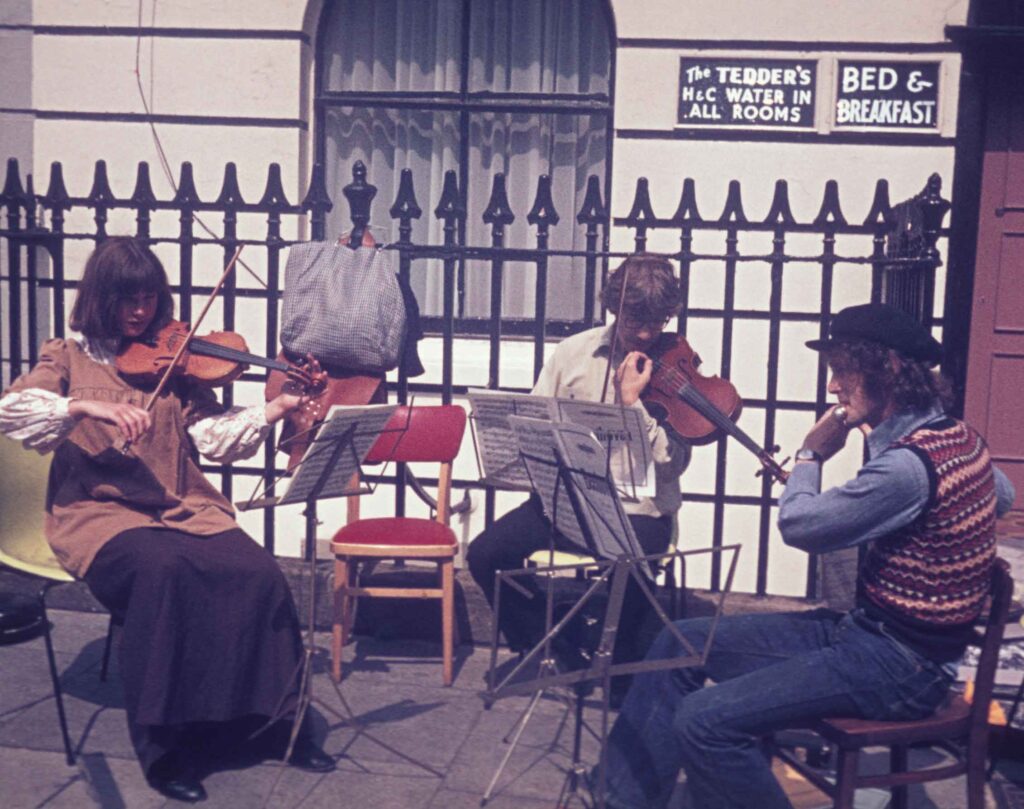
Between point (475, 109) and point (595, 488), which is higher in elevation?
point (475, 109)

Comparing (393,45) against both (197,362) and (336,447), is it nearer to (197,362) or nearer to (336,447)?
(197,362)

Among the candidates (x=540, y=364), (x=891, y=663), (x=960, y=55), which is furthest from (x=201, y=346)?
(x=960, y=55)

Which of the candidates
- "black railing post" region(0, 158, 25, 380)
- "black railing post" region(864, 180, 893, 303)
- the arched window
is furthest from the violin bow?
the arched window

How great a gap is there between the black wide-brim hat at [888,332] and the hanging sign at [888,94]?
3482 mm

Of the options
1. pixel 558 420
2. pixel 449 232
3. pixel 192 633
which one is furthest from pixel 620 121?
pixel 192 633

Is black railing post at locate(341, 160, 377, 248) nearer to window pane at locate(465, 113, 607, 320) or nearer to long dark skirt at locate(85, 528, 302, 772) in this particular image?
long dark skirt at locate(85, 528, 302, 772)

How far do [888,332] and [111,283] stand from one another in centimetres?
247

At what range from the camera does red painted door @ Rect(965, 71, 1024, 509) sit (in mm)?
6574

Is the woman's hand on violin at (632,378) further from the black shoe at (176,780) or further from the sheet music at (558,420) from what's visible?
the black shoe at (176,780)

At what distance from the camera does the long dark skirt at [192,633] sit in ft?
12.7

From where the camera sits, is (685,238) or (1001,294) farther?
(1001,294)

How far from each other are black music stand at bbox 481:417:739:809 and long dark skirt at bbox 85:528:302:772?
0.85 metres

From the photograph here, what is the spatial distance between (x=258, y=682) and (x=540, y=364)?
1863mm

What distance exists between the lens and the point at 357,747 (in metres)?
4.23
